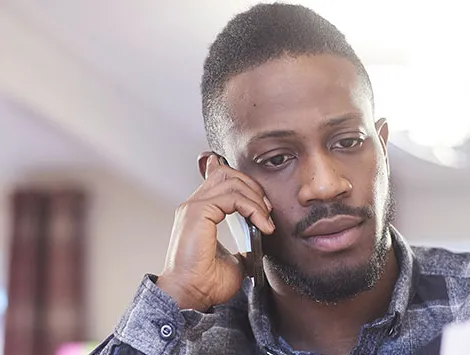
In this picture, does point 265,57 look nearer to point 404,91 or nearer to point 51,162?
point 404,91

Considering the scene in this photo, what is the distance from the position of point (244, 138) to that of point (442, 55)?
3.03ft

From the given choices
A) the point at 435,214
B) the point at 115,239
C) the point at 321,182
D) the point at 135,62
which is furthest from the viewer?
the point at 115,239

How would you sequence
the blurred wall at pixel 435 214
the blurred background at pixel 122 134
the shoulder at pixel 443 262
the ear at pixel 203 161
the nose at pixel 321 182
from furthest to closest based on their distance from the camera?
the blurred wall at pixel 435 214 < the blurred background at pixel 122 134 < the ear at pixel 203 161 < the shoulder at pixel 443 262 < the nose at pixel 321 182

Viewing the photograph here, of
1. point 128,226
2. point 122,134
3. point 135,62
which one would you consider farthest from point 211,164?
point 128,226

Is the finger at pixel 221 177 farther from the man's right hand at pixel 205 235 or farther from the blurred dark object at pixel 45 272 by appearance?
the blurred dark object at pixel 45 272

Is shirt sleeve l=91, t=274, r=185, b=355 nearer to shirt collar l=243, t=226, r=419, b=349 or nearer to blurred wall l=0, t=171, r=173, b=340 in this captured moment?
shirt collar l=243, t=226, r=419, b=349

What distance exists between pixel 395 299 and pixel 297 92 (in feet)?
0.87

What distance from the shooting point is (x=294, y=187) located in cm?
89

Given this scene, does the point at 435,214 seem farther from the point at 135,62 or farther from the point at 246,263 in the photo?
the point at 246,263

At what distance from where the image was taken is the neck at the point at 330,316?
3.08 feet

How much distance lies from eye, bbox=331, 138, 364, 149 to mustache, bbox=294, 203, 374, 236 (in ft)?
0.22

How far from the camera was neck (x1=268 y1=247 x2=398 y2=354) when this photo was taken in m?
0.94

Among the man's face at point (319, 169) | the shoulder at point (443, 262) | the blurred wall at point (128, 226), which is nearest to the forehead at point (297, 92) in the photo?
the man's face at point (319, 169)

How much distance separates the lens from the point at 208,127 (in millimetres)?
1072
